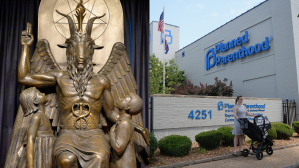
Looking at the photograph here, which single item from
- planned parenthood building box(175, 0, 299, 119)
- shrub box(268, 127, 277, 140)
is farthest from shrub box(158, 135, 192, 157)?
planned parenthood building box(175, 0, 299, 119)

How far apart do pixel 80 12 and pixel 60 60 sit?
2.87 feet

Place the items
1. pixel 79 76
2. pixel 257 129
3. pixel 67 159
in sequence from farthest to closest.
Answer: pixel 257 129
pixel 79 76
pixel 67 159

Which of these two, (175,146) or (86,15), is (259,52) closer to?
(175,146)

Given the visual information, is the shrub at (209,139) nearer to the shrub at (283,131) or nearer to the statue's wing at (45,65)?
the shrub at (283,131)

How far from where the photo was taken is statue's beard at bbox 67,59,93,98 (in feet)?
7.80

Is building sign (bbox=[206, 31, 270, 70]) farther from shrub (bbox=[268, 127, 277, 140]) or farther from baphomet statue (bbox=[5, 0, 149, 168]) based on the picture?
baphomet statue (bbox=[5, 0, 149, 168])

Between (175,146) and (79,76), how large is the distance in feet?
14.5

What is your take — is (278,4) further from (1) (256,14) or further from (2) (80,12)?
(2) (80,12)

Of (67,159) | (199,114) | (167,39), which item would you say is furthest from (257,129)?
(167,39)

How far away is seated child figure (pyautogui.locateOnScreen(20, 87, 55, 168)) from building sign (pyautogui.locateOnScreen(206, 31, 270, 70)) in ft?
41.8

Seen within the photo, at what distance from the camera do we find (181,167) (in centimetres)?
542

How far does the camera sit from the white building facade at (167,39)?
19.9m

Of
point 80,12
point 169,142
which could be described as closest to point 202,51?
point 169,142

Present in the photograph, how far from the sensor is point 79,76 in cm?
241
